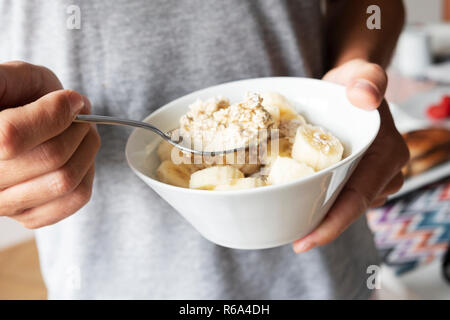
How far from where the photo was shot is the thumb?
50 centimetres

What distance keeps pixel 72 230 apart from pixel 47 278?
13 cm

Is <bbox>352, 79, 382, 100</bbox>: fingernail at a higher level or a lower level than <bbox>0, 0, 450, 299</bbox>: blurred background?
higher

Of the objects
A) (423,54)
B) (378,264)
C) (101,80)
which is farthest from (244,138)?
(423,54)

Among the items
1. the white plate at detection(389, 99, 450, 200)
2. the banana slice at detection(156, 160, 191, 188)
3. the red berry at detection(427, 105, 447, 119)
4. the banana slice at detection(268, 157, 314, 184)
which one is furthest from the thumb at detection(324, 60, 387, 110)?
the red berry at detection(427, 105, 447, 119)

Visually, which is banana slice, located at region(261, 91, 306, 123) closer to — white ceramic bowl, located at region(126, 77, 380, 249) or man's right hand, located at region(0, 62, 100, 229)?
white ceramic bowl, located at region(126, 77, 380, 249)

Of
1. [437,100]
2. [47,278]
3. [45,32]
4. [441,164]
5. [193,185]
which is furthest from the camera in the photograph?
[437,100]

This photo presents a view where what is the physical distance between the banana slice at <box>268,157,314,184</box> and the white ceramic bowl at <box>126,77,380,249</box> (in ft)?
0.08

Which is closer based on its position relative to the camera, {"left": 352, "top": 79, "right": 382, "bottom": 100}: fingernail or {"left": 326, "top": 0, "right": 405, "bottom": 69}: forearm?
{"left": 352, "top": 79, "right": 382, "bottom": 100}: fingernail

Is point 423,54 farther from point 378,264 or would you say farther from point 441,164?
point 378,264

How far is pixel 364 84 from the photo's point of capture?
1.64ft

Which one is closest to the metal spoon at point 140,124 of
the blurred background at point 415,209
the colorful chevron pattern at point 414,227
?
the blurred background at point 415,209

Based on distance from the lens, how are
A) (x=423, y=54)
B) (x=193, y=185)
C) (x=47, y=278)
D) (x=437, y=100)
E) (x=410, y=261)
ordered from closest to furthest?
(x=193, y=185) < (x=47, y=278) < (x=410, y=261) < (x=437, y=100) < (x=423, y=54)

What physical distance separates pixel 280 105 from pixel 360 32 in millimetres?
263

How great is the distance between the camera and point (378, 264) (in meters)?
0.79
